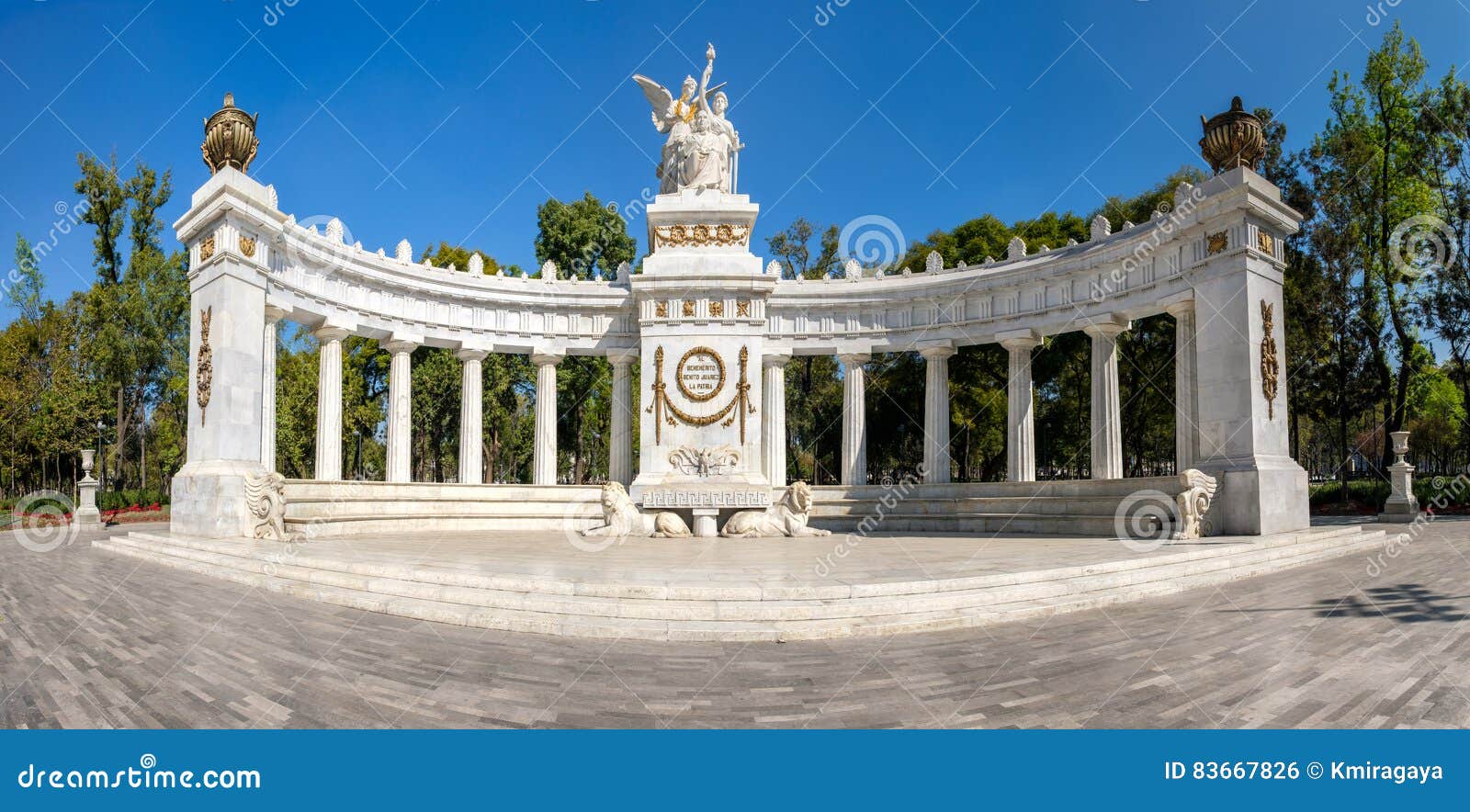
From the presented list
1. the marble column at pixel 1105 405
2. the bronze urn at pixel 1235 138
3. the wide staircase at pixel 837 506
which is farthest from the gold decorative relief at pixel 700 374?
the bronze urn at pixel 1235 138

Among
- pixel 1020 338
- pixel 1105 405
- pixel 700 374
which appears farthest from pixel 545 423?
pixel 1105 405

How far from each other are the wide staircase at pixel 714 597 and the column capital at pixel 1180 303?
43.4 ft

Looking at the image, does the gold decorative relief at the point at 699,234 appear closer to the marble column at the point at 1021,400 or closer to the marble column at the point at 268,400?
the marble column at the point at 1021,400

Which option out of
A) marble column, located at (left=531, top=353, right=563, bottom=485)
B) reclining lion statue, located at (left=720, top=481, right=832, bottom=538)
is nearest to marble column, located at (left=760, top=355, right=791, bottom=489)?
reclining lion statue, located at (left=720, top=481, right=832, bottom=538)

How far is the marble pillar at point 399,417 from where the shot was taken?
3095 cm

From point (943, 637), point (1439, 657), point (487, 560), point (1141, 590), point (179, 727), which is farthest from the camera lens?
point (487, 560)

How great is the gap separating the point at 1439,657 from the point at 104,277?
6527cm

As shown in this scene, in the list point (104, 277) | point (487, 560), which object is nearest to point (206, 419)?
point (487, 560)

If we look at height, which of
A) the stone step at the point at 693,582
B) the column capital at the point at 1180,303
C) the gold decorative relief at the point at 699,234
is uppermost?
the gold decorative relief at the point at 699,234

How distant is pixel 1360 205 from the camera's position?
38.5 metres

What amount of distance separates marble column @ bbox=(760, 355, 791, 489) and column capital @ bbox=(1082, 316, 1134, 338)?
12511mm

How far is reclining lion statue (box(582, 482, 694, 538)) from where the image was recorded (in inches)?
953

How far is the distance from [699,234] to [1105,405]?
16696 millimetres

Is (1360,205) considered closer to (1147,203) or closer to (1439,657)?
(1147,203)
